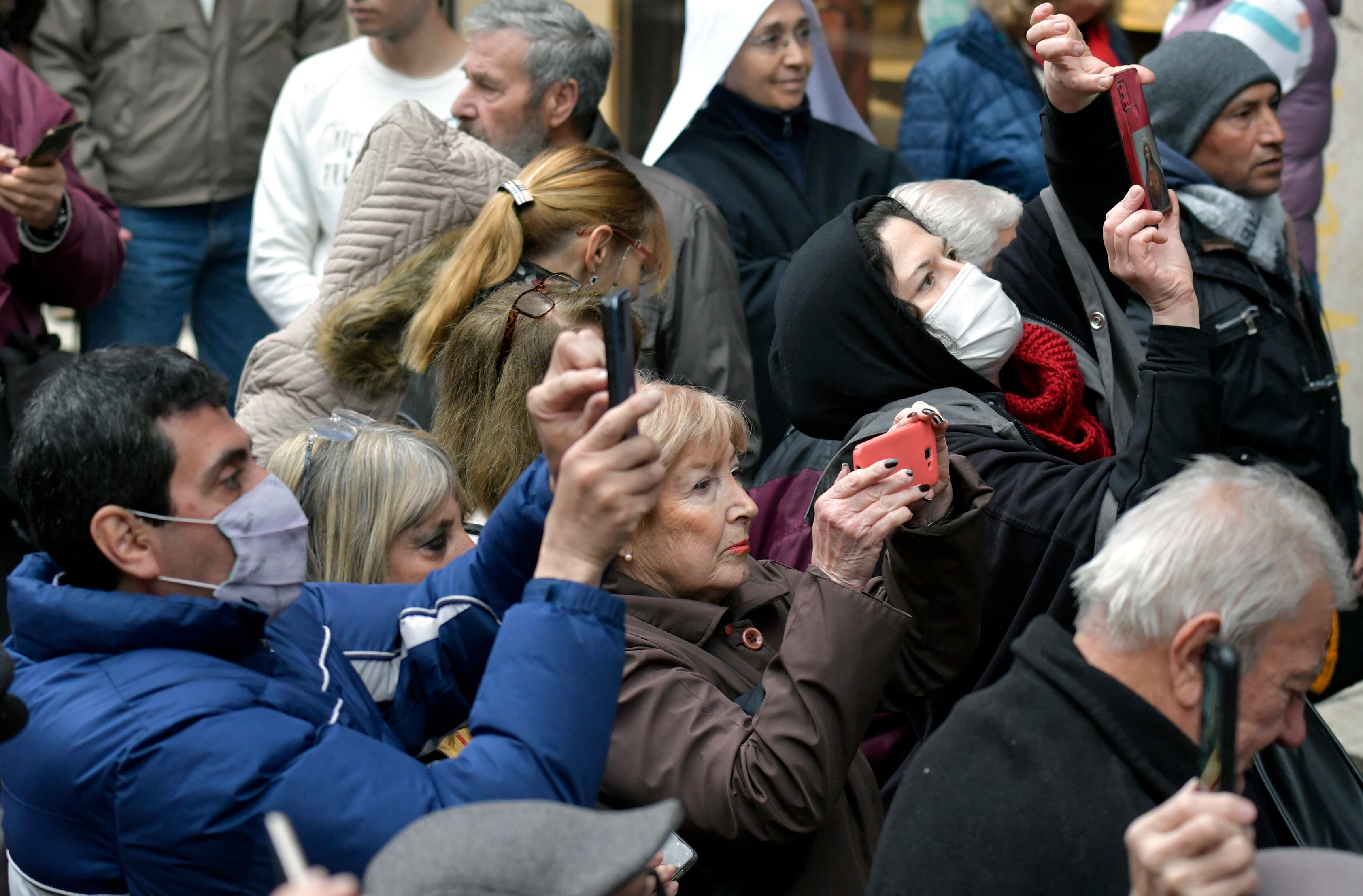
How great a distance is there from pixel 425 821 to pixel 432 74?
3.97 meters

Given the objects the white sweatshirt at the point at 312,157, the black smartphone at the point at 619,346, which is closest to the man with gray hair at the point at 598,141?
the white sweatshirt at the point at 312,157

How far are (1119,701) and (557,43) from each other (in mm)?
3203

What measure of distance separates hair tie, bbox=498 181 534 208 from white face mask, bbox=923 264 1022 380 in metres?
1.10

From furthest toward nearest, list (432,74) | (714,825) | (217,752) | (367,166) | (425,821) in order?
(432,74), (367,166), (714,825), (217,752), (425,821)

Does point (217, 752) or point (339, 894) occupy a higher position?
point (339, 894)

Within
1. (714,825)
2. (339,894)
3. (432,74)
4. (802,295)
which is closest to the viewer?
(339,894)

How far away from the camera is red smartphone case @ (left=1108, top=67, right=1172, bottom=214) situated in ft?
9.04

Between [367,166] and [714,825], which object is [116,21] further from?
[714,825]

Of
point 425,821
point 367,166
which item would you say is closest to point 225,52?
point 367,166

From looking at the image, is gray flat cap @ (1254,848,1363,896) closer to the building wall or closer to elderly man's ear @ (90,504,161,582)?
elderly man's ear @ (90,504,161,582)

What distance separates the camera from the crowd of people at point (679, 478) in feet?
5.95

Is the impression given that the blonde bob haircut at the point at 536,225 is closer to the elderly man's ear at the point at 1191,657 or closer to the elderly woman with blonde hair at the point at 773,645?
the elderly woman with blonde hair at the point at 773,645

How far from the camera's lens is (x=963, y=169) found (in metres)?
5.27

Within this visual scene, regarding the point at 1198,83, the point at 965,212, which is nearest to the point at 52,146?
the point at 965,212
